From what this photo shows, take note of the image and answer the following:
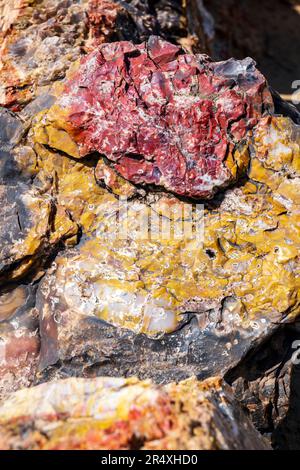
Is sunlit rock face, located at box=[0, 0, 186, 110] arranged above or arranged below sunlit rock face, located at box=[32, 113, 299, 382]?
above

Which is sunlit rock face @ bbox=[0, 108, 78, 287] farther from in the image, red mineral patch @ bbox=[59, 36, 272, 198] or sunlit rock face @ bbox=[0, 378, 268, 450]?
sunlit rock face @ bbox=[0, 378, 268, 450]

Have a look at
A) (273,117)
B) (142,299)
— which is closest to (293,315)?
(142,299)

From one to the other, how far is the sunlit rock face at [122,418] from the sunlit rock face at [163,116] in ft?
2.83

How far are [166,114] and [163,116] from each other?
2 cm

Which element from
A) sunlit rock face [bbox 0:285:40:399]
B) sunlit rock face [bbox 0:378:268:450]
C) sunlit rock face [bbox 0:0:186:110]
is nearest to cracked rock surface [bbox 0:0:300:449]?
sunlit rock face [bbox 0:285:40:399]

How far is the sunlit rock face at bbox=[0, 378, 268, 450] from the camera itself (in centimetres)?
167

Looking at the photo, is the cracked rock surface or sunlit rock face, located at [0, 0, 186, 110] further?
sunlit rock face, located at [0, 0, 186, 110]

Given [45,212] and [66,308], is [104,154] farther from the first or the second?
[66,308]

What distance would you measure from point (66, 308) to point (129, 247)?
355mm

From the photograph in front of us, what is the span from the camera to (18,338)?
2.42 meters

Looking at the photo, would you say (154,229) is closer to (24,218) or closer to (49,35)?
(24,218)

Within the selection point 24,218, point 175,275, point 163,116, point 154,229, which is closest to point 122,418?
point 175,275

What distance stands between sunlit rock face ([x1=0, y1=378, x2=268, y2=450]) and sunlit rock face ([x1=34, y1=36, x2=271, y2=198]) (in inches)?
34.0

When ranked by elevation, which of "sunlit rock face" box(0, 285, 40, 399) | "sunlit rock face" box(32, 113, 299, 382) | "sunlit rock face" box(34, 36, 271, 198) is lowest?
"sunlit rock face" box(0, 285, 40, 399)
